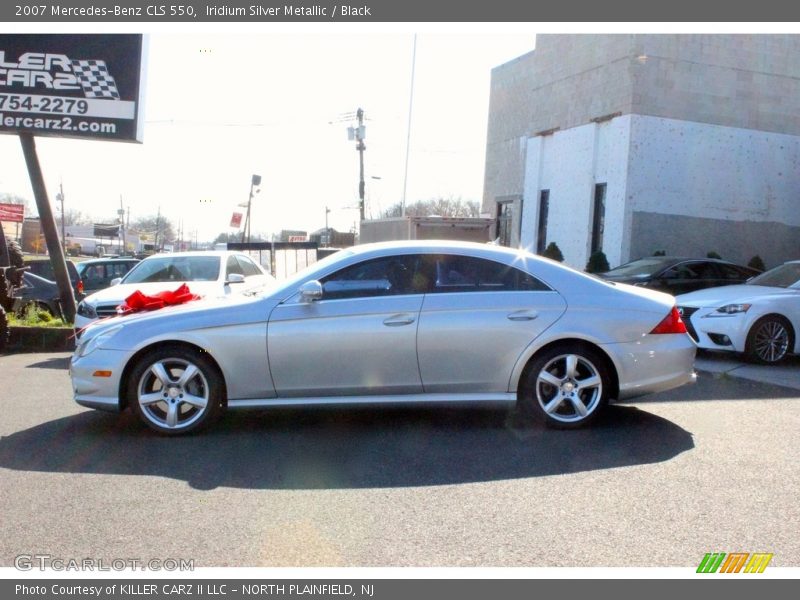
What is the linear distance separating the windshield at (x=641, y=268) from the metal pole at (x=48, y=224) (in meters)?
9.54

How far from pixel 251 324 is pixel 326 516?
6.97ft

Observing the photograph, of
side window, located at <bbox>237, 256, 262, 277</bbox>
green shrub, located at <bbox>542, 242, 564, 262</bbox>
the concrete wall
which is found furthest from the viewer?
green shrub, located at <bbox>542, 242, 564, 262</bbox>

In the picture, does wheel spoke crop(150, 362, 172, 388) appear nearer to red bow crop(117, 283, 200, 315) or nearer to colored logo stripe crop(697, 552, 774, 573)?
red bow crop(117, 283, 200, 315)

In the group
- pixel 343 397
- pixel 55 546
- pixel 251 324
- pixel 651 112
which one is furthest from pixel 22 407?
pixel 651 112

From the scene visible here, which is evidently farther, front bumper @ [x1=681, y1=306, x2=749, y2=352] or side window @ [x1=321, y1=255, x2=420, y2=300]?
front bumper @ [x1=681, y1=306, x2=749, y2=352]

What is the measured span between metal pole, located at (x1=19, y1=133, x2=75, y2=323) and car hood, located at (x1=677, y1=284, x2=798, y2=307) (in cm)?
975

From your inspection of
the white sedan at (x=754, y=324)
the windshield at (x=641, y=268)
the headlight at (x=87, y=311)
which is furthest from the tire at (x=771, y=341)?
the headlight at (x=87, y=311)

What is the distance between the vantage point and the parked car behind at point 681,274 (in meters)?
14.5

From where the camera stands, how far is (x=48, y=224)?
13766 millimetres

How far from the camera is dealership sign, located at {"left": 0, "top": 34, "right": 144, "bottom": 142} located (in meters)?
13.1

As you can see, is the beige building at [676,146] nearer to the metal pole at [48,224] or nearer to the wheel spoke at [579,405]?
the metal pole at [48,224]

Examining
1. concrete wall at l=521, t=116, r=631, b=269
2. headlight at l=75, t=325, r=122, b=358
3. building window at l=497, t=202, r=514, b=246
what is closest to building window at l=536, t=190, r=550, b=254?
concrete wall at l=521, t=116, r=631, b=269

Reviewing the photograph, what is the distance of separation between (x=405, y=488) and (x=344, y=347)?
1504mm

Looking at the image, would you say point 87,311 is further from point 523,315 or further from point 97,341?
point 523,315
